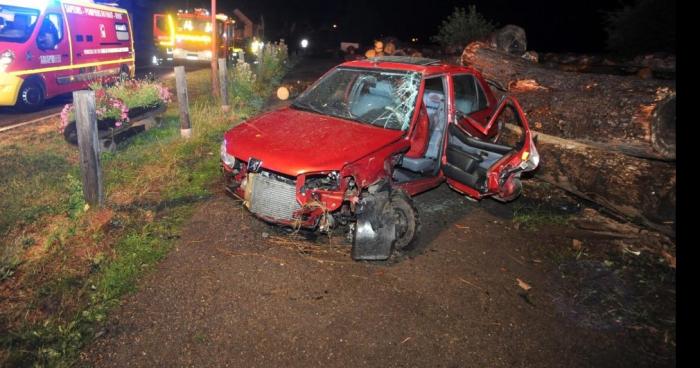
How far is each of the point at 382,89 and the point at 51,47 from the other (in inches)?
349

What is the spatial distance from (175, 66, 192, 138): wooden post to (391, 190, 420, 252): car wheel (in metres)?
4.49

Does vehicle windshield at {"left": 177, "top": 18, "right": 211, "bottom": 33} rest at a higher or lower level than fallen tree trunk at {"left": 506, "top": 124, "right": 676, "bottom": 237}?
higher

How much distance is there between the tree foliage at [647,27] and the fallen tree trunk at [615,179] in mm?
11559

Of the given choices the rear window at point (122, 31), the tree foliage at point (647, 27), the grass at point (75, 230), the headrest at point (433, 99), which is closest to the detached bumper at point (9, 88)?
the grass at point (75, 230)

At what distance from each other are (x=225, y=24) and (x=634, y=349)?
72.5 feet

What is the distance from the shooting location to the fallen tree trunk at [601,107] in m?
4.99

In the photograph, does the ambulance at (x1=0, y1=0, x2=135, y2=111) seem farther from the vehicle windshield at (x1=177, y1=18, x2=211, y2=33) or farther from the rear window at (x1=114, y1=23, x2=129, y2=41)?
the vehicle windshield at (x1=177, y1=18, x2=211, y2=33)

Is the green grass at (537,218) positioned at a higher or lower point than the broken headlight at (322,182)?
lower

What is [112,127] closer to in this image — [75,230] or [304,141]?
[75,230]

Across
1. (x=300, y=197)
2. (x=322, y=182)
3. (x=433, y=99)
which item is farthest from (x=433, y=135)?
(x=300, y=197)

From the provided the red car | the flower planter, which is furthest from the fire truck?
the red car

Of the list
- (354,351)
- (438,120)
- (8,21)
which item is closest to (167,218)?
(354,351)

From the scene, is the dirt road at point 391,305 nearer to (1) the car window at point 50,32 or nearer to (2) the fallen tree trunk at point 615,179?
(2) the fallen tree trunk at point 615,179

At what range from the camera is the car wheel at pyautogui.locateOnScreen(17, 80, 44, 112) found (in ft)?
30.1
